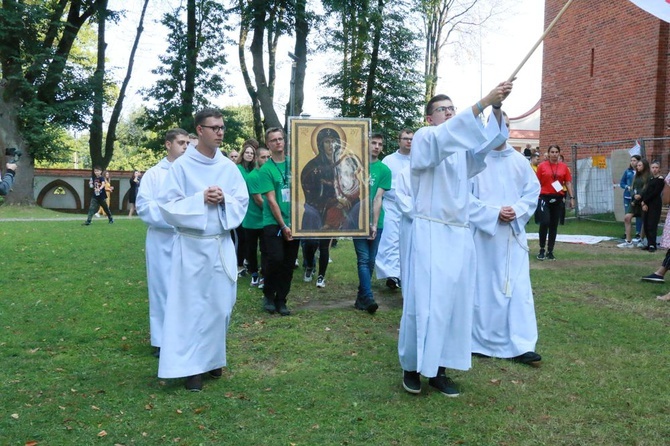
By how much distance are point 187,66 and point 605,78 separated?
18.2m

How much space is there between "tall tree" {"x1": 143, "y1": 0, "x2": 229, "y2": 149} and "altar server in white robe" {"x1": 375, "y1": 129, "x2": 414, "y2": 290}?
22438 millimetres

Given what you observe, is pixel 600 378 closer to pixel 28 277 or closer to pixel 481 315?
pixel 481 315

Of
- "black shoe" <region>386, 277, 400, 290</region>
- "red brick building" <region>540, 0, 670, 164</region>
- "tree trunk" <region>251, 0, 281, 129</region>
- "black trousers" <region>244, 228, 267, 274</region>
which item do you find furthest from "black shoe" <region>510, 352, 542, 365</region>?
"tree trunk" <region>251, 0, 281, 129</region>

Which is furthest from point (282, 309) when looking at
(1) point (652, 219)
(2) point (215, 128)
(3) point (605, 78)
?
(3) point (605, 78)

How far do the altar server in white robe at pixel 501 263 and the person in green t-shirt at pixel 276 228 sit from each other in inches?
96.7

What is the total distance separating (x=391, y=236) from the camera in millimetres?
9859

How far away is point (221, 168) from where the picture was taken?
Answer: 5.58 meters

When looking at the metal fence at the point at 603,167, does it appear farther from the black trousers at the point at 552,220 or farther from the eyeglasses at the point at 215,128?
the eyeglasses at the point at 215,128

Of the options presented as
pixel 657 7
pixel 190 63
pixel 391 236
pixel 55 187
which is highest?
pixel 190 63

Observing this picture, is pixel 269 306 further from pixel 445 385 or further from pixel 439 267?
pixel 439 267

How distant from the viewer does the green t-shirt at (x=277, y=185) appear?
25.9 ft

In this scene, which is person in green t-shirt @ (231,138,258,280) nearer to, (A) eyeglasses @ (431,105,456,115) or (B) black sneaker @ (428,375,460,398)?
(A) eyeglasses @ (431,105,456,115)

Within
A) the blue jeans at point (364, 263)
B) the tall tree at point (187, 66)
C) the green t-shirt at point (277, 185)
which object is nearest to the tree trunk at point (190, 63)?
the tall tree at point (187, 66)

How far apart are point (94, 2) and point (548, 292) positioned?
28.1 metres
